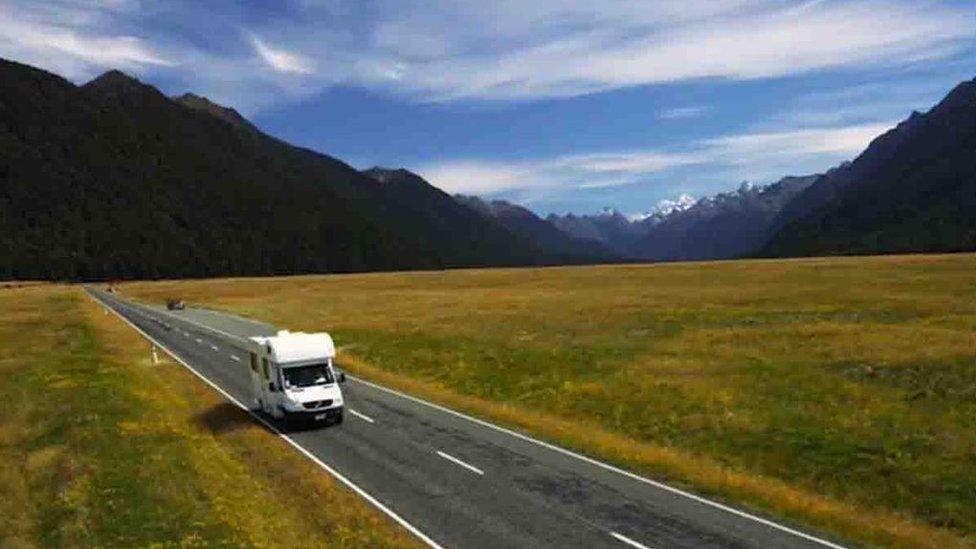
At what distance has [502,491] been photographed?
81.6 ft

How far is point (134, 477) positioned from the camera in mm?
28000

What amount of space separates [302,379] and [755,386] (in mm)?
20626

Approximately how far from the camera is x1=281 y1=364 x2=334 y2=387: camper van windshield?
34719mm

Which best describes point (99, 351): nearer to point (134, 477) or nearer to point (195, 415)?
point (195, 415)

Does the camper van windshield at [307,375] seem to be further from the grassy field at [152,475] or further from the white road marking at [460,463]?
the white road marking at [460,463]

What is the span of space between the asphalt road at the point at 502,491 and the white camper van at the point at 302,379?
103 cm

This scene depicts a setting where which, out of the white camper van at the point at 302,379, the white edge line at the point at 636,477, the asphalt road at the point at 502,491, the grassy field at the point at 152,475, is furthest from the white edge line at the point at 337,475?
the white edge line at the point at 636,477

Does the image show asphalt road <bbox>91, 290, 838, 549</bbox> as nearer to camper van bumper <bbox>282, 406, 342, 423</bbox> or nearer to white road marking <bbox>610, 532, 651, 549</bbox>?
white road marking <bbox>610, 532, 651, 549</bbox>

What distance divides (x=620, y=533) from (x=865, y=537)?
6101mm

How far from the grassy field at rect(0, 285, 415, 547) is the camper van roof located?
10.9 feet

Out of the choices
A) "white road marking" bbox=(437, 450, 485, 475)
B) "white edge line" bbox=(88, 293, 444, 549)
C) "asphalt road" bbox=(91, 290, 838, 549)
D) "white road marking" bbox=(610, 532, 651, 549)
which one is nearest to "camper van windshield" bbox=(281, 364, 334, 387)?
"asphalt road" bbox=(91, 290, 838, 549)

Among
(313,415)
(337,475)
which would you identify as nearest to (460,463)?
(337,475)

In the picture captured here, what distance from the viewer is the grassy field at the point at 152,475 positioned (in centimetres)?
2239

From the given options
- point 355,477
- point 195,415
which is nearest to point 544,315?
point 195,415
